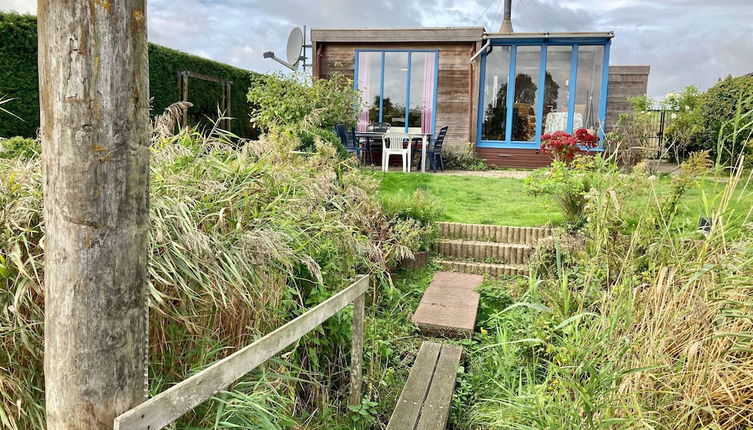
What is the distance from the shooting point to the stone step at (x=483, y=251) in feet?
17.0

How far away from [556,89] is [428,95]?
280 centimetres

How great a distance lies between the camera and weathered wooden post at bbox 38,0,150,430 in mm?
1053

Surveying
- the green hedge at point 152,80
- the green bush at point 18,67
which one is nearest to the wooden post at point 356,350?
the green hedge at point 152,80

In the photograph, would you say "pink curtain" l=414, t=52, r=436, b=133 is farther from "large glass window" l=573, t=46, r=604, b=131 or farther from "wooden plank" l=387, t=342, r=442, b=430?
"wooden plank" l=387, t=342, r=442, b=430

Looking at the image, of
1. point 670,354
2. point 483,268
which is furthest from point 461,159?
point 670,354

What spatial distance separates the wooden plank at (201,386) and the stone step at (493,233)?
3.76 m

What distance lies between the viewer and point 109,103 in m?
1.08

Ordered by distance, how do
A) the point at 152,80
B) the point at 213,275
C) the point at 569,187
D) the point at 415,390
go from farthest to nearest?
the point at 152,80, the point at 569,187, the point at 415,390, the point at 213,275

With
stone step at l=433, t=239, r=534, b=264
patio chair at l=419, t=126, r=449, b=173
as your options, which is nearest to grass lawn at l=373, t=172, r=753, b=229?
stone step at l=433, t=239, r=534, b=264

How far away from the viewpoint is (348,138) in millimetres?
9859

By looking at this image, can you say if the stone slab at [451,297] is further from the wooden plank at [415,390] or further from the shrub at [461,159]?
the shrub at [461,159]

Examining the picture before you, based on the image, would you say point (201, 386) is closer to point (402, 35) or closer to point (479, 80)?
point (479, 80)

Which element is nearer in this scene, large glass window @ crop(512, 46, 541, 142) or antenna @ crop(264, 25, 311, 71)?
large glass window @ crop(512, 46, 541, 142)

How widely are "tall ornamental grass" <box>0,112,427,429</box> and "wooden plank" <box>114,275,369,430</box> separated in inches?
6.3
